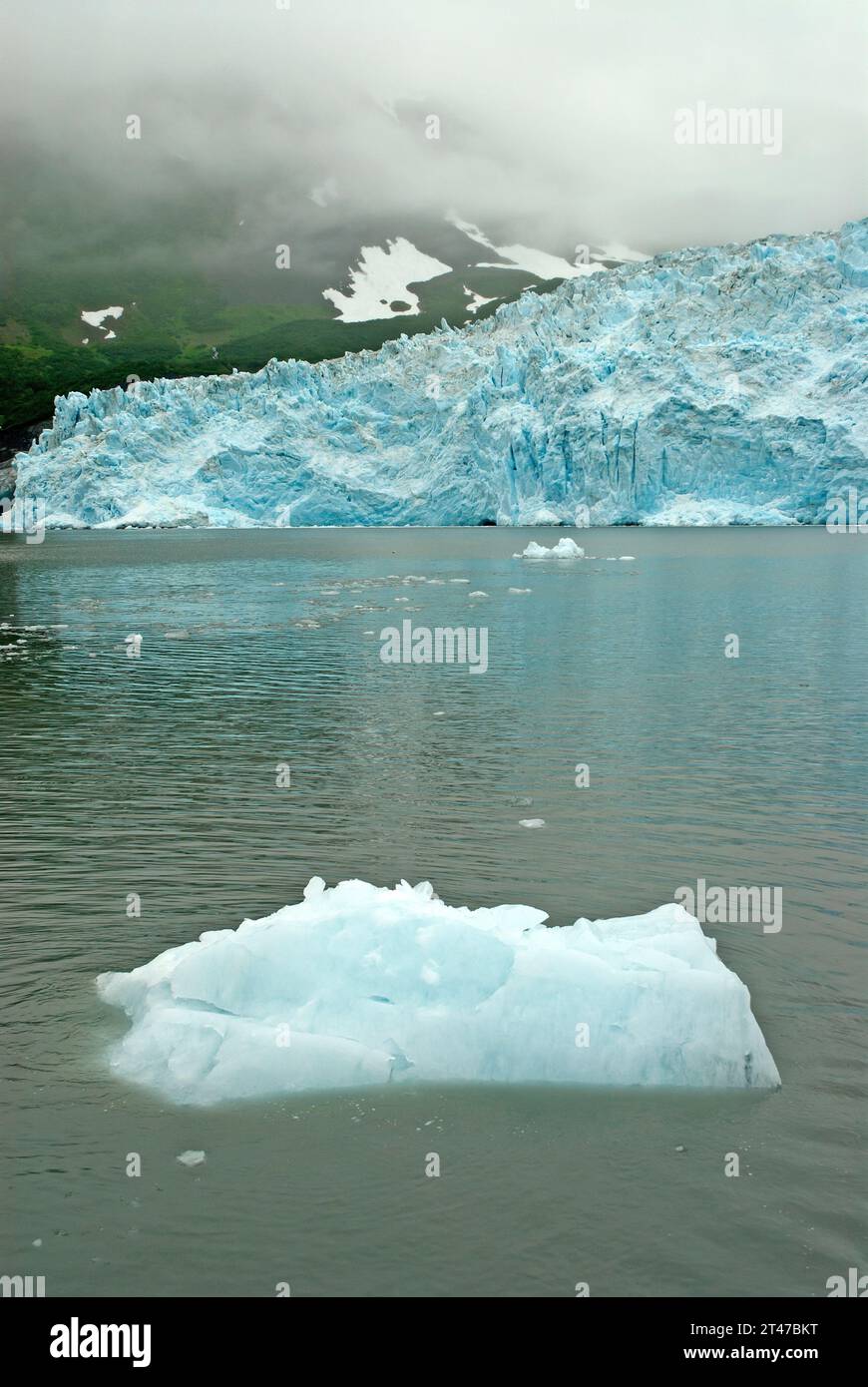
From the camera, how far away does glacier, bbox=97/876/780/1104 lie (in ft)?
24.1

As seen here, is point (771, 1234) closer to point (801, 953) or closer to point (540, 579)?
point (801, 953)

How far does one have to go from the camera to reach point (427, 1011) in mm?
7637

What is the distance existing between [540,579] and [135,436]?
55748 mm

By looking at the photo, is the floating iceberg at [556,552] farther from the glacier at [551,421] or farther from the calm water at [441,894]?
the calm water at [441,894]

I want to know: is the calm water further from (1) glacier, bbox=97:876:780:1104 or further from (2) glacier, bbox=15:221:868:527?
(2) glacier, bbox=15:221:868:527

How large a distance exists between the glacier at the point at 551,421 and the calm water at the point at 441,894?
2429 inches

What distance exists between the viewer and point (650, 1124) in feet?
22.5

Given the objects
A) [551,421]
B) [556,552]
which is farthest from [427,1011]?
[551,421]

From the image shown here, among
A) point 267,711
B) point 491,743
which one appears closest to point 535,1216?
point 491,743

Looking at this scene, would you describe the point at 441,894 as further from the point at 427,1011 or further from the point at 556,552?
the point at 556,552

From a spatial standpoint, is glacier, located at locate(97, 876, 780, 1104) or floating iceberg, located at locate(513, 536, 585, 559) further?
floating iceberg, located at locate(513, 536, 585, 559)

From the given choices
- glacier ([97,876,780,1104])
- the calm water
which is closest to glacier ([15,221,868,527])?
the calm water

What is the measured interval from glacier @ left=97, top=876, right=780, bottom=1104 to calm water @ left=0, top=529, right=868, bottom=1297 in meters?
0.21

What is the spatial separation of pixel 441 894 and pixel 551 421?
81.3 metres
